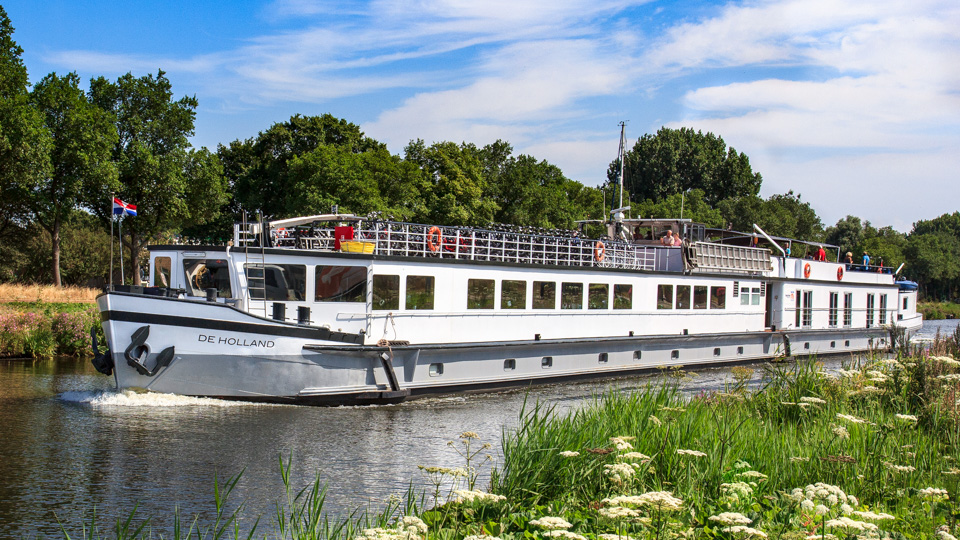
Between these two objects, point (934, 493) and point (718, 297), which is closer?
point (934, 493)

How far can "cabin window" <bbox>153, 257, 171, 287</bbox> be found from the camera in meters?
16.7

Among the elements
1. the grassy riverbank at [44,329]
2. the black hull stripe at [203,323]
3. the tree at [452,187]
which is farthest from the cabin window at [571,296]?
the tree at [452,187]

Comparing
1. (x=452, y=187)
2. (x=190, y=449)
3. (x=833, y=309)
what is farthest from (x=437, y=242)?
(x=452, y=187)

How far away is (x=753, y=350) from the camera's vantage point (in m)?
25.9

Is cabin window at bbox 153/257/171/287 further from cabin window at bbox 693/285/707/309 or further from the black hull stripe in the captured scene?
cabin window at bbox 693/285/707/309

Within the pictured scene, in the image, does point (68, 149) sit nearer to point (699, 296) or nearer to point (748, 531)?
point (699, 296)

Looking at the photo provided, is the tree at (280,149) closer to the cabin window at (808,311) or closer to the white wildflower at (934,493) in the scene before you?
the cabin window at (808,311)

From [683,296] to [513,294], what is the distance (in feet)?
21.4

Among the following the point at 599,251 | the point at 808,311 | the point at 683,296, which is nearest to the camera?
the point at 599,251

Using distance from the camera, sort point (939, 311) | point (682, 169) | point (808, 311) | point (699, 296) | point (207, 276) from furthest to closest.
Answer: point (682, 169) → point (939, 311) → point (808, 311) → point (699, 296) → point (207, 276)

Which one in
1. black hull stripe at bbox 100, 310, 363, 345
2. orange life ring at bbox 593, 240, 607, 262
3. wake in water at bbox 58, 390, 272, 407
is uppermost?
orange life ring at bbox 593, 240, 607, 262

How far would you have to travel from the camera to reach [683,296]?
23.7 meters

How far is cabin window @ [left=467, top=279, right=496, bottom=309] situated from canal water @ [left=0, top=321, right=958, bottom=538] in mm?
2229

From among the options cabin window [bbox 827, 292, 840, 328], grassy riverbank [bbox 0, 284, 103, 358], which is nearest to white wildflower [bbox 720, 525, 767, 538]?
grassy riverbank [bbox 0, 284, 103, 358]
